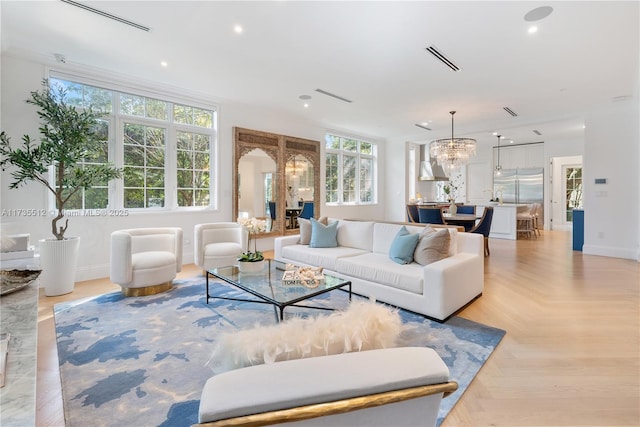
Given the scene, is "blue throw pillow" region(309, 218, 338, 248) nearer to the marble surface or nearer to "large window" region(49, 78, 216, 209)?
"large window" region(49, 78, 216, 209)

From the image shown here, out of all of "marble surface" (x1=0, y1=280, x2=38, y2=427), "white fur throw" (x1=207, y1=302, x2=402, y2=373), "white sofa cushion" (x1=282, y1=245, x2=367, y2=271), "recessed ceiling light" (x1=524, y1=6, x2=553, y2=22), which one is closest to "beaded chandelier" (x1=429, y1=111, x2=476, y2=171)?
"recessed ceiling light" (x1=524, y1=6, x2=553, y2=22)

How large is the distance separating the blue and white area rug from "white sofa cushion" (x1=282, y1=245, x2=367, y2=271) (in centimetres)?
40

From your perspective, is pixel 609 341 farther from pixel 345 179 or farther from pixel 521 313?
pixel 345 179

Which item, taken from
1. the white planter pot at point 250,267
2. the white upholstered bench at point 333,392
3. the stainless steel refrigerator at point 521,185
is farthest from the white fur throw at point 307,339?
the stainless steel refrigerator at point 521,185

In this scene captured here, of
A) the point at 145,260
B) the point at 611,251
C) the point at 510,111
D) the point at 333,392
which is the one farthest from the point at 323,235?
the point at 611,251

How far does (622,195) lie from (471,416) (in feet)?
21.0

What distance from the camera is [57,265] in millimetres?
3414

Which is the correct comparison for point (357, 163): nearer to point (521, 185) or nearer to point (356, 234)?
point (356, 234)

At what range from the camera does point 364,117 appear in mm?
6617

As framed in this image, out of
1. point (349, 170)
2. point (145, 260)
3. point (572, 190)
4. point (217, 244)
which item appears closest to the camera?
point (145, 260)

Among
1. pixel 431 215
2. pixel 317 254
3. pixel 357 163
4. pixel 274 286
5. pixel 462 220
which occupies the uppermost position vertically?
pixel 357 163

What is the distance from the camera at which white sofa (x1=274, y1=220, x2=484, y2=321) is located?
8.81 ft

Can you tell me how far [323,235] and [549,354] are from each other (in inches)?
104

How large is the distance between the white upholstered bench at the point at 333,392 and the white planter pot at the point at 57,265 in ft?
12.5
